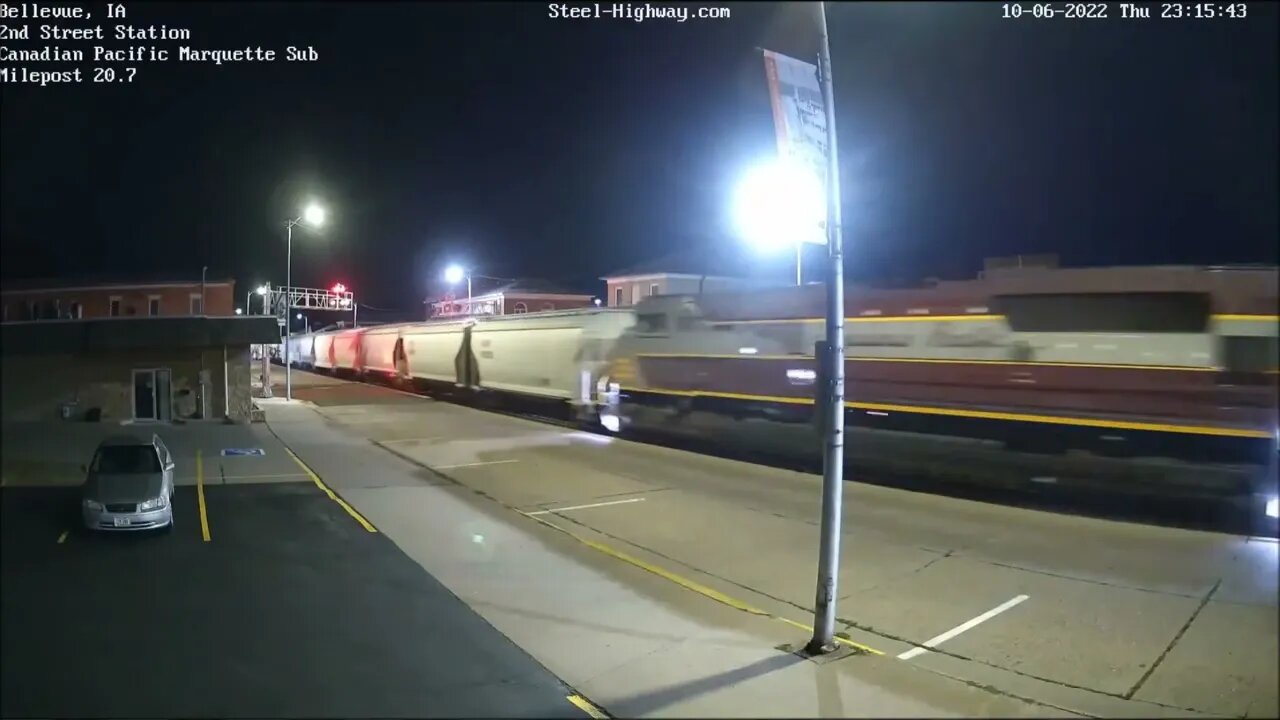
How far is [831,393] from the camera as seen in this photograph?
4.88 meters

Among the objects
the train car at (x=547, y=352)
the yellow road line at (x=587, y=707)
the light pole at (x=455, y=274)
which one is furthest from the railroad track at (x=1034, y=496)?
the yellow road line at (x=587, y=707)

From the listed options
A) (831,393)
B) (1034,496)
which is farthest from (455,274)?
(1034,496)

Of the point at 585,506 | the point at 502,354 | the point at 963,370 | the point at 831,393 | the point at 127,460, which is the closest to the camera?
the point at 831,393

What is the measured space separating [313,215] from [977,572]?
700 centimetres

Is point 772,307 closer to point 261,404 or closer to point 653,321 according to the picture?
point 653,321

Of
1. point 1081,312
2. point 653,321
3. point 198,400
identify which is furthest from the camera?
point 653,321

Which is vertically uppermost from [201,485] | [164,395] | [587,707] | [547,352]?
[547,352]

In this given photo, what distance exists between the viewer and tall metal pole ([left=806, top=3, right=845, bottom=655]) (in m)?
4.88

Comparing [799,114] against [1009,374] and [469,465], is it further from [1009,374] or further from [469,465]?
[469,465]

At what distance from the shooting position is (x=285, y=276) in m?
6.95

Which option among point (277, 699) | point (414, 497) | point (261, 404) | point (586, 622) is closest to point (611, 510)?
point (414, 497)

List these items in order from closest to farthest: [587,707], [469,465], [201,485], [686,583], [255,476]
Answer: [587,707] < [686,583] < [201,485] < [255,476] < [469,465]

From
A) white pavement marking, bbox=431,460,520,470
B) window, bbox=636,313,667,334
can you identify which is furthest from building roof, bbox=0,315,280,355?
window, bbox=636,313,667,334

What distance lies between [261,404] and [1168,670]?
973cm
